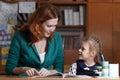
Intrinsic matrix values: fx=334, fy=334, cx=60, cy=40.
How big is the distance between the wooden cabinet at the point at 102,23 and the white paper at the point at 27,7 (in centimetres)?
74

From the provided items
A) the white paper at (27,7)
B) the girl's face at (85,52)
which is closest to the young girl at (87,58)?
the girl's face at (85,52)

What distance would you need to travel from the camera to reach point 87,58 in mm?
2617

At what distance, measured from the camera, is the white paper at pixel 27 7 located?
4.50 meters

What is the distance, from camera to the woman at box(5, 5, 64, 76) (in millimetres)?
2381

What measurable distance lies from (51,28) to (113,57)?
2.24m

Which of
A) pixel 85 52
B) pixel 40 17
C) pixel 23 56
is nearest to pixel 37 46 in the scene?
pixel 23 56

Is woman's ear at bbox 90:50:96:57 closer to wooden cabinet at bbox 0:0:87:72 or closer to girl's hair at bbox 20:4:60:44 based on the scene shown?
girl's hair at bbox 20:4:60:44

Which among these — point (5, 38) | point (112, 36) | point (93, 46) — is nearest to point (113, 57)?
point (112, 36)

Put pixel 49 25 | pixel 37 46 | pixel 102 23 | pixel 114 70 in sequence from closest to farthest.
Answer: pixel 114 70, pixel 49 25, pixel 37 46, pixel 102 23

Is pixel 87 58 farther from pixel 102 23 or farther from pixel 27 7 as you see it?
pixel 27 7

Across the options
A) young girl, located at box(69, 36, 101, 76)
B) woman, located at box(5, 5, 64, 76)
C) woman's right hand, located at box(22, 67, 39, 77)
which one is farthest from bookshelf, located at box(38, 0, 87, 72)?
woman's right hand, located at box(22, 67, 39, 77)

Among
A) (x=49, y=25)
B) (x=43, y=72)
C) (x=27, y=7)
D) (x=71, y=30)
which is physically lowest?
(x=43, y=72)

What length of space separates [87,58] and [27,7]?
2099mm

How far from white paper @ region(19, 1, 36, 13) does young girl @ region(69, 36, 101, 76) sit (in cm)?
196
